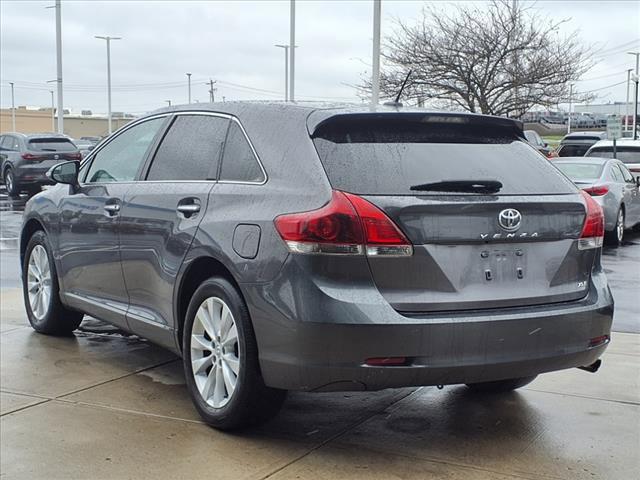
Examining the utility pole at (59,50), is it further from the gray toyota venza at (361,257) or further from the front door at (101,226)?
the gray toyota venza at (361,257)

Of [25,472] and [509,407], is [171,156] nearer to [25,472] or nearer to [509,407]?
[25,472]

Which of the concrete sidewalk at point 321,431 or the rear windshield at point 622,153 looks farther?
the rear windshield at point 622,153

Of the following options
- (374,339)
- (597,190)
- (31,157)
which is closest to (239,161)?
(374,339)

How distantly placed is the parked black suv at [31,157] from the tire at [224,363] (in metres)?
20.2

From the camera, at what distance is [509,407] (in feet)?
16.3

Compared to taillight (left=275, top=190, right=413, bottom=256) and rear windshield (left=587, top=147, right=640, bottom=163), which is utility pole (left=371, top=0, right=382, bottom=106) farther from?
taillight (left=275, top=190, right=413, bottom=256)

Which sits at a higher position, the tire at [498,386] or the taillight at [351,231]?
the taillight at [351,231]

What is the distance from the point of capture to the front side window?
5.55 meters

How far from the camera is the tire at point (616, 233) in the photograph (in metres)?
13.7

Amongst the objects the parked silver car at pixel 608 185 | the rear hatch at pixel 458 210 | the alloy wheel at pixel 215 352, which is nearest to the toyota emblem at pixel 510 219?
the rear hatch at pixel 458 210

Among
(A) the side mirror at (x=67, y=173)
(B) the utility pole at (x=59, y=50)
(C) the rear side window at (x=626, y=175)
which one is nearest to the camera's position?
(A) the side mirror at (x=67, y=173)

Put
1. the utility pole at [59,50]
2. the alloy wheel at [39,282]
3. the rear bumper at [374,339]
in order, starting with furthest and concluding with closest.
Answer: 1. the utility pole at [59,50]
2. the alloy wheel at [39,282]
3. the rear bumper at [374,339]

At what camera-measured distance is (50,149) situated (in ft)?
81.4

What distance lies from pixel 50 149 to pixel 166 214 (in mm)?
21158
